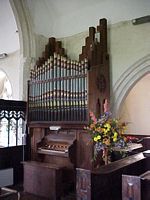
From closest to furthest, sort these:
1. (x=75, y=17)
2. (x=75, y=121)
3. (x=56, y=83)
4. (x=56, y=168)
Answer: (x=56, y=168), (x=75, y=121), (x=56, y=83), (x=75, y=17)

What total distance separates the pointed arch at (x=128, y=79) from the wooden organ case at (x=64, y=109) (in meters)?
0.22

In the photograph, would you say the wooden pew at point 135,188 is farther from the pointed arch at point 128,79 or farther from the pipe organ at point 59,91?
the pointed arch at point 128,79

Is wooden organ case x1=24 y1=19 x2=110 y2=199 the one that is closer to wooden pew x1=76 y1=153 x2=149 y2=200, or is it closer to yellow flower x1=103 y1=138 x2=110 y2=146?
yellow flower x1=103 y1=138 x2=110 y2=146

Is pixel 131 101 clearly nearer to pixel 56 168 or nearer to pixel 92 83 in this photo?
pixel 92 83

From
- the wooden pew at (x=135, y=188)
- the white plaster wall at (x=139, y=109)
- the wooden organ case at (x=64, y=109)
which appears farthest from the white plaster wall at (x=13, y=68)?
the wooden pew at (x=135, y=188)

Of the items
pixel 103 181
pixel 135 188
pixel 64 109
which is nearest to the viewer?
pixel 135 188

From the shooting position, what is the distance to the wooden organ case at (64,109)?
455 centimetres

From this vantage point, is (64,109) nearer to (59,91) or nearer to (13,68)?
(59,91)

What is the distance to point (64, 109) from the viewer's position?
15.9ft

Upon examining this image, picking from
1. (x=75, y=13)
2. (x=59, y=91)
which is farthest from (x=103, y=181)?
(x=75, y=13)

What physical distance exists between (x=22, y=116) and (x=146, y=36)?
9.56 feet

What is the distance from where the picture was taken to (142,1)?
15.9ft

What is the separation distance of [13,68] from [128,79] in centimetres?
398

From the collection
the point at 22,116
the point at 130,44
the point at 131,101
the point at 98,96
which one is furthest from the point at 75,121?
the point at 131,101
